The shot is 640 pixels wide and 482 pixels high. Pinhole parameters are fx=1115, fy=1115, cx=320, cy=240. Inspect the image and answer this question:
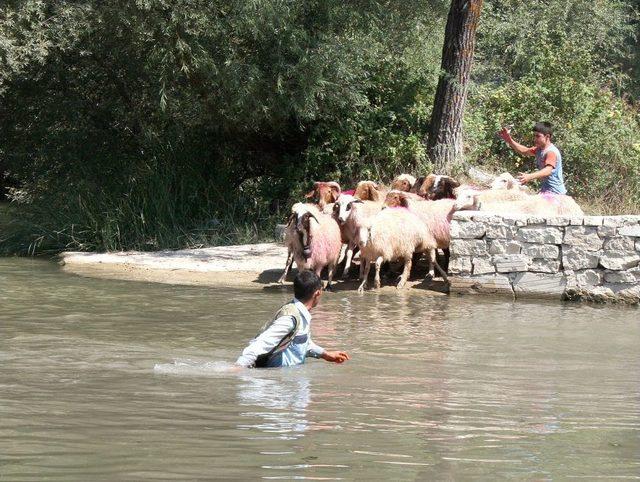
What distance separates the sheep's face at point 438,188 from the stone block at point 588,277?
2.69 meters

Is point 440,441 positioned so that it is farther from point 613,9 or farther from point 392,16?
point 613,9

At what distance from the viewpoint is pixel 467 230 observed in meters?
15.3

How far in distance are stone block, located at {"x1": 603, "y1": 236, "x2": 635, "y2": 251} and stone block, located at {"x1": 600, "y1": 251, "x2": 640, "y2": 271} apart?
53mm

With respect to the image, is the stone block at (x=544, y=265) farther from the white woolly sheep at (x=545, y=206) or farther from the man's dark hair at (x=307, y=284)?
the man's dark hair at (x=307, y=284)

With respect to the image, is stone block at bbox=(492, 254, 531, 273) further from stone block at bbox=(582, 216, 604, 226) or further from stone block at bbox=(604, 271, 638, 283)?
stone block at bbox=(604, 271, 638, 283)

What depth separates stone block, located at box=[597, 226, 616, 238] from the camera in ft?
48.4

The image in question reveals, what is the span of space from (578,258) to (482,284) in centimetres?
133

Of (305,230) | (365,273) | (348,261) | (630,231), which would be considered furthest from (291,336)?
(348,261)

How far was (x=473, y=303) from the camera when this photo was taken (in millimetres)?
14625

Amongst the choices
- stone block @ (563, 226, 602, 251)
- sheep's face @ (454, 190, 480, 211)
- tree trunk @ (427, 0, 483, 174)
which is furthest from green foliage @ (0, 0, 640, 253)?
stone block @ (563, 226, 602, 251)

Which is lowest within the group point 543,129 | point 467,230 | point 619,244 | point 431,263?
point 431,263

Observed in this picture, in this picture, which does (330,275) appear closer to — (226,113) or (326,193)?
(326,193)

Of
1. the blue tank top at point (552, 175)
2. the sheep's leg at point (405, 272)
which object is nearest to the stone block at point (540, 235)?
the blue tank top at point (552, 175)

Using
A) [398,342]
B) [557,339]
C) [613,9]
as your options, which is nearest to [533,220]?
[557,339]
